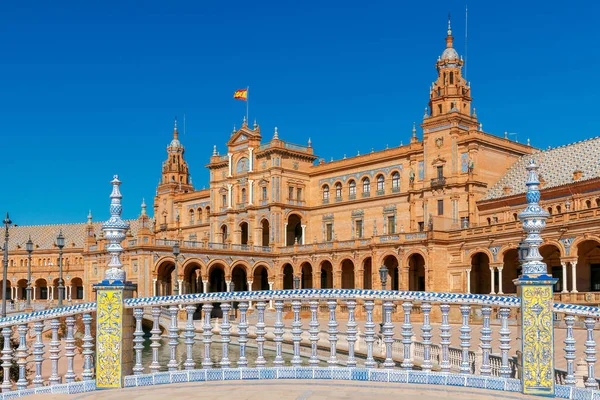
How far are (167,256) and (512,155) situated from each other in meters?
25.3

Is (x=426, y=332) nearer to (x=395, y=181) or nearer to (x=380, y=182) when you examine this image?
(x=395, y=181)

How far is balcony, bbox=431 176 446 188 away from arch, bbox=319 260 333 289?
10887 millimetres

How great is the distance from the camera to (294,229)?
5778 cm

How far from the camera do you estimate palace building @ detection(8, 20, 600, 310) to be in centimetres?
3853

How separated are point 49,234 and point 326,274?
144ft

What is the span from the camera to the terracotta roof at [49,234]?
80500 mm

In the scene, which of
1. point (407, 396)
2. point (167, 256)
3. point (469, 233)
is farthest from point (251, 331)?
point (407, 396)

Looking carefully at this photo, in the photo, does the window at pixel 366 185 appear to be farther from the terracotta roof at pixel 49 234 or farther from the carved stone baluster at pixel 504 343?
the carved stone baluster at pixel 504 343

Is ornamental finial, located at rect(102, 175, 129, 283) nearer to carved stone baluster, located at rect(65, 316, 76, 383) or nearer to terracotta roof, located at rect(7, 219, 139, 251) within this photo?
carved stone baluster, located at rect(65, 316, 76, 383)

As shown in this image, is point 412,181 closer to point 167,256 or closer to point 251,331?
point 167,256

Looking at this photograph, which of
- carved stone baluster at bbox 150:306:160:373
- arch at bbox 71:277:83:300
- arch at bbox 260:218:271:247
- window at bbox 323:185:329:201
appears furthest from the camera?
arch at bbox 71:277:83:300

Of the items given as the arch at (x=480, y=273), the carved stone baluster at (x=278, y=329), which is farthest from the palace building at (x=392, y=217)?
the carved stone baluster at (x=278, y=329)

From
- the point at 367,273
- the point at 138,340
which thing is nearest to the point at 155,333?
the point at 138,340

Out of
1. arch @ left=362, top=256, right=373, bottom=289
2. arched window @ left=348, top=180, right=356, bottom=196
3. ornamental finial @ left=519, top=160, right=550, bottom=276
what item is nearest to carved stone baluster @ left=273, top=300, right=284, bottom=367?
ornamental finial @ left=519, top=160, right=550, bottom=276
